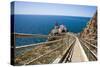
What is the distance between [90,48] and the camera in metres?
2.57

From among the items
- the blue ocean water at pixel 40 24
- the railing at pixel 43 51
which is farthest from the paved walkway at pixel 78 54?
the blue ocean water at pixel 40 24

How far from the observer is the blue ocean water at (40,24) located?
2.17m

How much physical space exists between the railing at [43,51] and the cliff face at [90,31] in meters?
0.18

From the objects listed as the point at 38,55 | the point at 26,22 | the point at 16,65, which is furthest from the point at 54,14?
the point at 16,65

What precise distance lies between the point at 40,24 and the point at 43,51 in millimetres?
329

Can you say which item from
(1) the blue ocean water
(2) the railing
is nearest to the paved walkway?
(2) the railing

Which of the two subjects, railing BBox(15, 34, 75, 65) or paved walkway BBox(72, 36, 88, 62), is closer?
railing BBox(15, 34, 75, 65)

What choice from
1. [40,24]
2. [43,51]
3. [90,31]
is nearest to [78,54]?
[90,31]

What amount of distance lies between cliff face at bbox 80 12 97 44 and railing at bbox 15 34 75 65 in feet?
0.60

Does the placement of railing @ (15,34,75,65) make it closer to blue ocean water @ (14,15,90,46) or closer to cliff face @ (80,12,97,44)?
blue ocean water @ (14,15,90,46)

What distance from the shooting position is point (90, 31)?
2.56m

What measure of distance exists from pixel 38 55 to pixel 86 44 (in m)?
0.70

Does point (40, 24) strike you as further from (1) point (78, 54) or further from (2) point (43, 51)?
(1) point (78, 54)

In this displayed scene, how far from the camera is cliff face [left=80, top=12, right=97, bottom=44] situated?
2.54m
